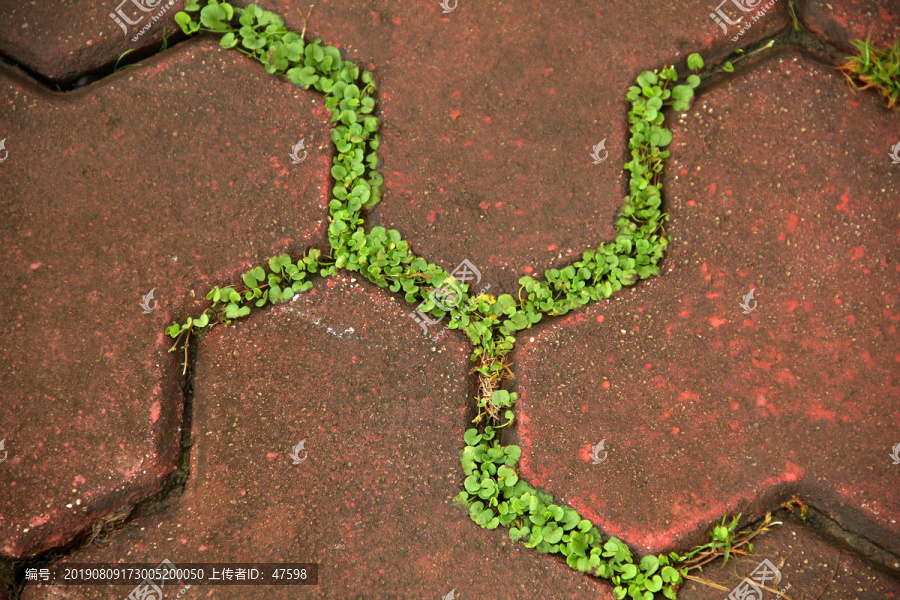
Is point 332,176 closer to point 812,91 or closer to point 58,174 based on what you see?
point 58,174

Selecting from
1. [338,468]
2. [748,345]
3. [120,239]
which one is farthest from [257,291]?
[748,345]

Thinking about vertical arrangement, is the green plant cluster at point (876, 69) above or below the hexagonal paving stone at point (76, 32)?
below

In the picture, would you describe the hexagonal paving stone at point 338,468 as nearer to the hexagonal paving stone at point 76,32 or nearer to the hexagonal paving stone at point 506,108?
the hexagonal paving stone at point 506,108

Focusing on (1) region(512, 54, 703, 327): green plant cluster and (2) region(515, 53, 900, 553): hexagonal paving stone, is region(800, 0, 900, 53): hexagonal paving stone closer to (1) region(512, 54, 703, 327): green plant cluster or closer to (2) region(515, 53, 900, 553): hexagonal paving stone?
(2) region(515, 53, 900, 553): hexagonal paving stone

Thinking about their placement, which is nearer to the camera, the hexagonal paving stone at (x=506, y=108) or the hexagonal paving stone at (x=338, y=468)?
the hexagonal paving stone at (x=338, y=468)

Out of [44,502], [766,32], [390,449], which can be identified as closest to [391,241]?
[390,449]

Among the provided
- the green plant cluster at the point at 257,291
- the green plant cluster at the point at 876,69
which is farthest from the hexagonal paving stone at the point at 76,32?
the green plant cluster at the point at 876,69

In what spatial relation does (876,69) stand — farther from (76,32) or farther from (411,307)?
(76,32)
